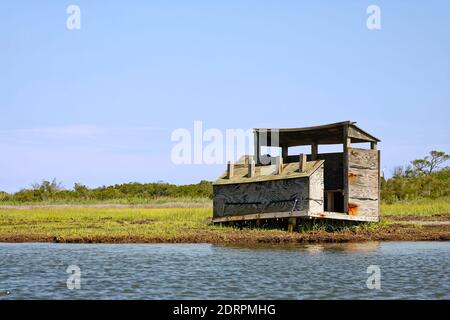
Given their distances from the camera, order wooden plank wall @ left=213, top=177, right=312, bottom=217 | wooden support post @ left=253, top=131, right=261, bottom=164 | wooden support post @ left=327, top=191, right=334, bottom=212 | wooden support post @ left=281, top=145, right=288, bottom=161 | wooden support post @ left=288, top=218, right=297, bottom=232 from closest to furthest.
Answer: wooden plank wall @ left=213, top=177, right=312, bottom=217
wooden support post @ left=288, top=218, right=297, bottom=232
wooden support post @ left=253, top=131, right=261, bottom=164
wooden support post @ left=327, top=191, right=334, bottom=212
wooden support post @ left=281, top=145, right=288, bottom=161

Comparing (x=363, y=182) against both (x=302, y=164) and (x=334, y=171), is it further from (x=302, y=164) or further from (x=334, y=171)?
(x=302, y=164)

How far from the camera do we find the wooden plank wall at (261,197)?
110ft

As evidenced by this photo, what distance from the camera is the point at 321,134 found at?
37.0m

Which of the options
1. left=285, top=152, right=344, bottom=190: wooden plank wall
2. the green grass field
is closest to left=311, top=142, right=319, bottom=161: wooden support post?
left=285, top=152, right=344, bottom=190: wooden plank wall

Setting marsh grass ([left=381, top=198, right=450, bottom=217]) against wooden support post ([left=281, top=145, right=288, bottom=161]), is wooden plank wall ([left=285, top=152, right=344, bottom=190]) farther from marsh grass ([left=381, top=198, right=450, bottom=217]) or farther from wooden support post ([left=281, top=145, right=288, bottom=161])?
marsh grass ([left=381, top=198, right=450, bottom=217])

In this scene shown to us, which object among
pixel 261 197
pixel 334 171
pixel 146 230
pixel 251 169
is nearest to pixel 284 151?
pixel 334 171

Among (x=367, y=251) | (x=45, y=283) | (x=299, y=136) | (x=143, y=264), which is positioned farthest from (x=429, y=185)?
(x=45, y=283)

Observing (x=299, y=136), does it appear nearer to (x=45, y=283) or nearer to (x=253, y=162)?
(x=253, y=162)

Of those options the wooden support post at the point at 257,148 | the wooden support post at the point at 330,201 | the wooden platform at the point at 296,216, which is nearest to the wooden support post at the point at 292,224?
the wooden platform at the point at 296,216

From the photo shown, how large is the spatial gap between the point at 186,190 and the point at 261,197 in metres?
49.8

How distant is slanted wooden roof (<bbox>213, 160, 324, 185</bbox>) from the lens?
33769 millimetres

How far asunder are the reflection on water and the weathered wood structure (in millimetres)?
3610

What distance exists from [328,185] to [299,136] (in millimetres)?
2937
